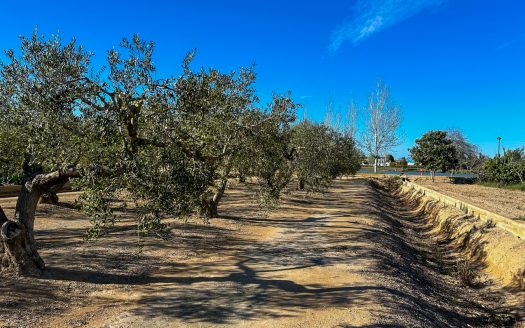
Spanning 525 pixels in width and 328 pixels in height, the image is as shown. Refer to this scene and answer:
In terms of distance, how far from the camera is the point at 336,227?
744 inches

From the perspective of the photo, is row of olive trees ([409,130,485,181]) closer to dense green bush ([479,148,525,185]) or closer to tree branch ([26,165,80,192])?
dense green bush ([479,148,525,185])

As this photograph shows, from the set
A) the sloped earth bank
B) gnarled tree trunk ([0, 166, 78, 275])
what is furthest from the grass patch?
gnarled tree trunk ([0, 166, 78, 275])

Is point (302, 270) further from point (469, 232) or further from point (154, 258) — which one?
point (469, 232)

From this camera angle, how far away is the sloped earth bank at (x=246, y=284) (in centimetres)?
770

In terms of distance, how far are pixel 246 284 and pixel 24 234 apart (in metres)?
5.05

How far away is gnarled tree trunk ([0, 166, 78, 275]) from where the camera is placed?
8.73 metres

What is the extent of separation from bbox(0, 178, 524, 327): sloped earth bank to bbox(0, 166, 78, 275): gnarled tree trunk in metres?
0.38

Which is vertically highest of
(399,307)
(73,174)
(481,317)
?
(73,174)

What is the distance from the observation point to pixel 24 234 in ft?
29.2

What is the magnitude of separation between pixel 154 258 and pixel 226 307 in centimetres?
458

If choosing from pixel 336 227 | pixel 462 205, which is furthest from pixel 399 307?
pixel 462 205

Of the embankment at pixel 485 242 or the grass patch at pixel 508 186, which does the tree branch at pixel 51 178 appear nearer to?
the embankment at pixel 485 242

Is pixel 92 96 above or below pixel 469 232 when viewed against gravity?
above

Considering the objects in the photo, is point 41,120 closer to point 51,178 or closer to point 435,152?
point 51,178
